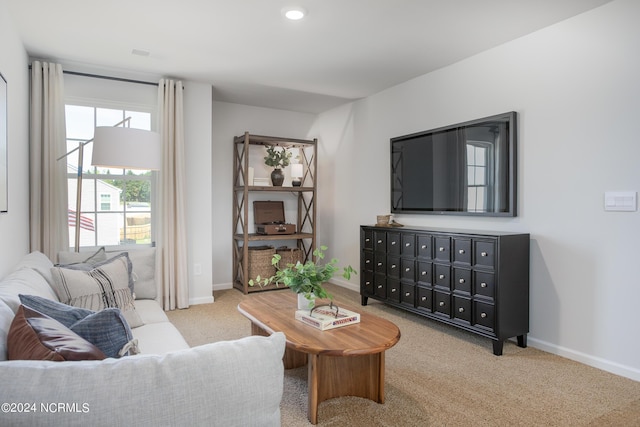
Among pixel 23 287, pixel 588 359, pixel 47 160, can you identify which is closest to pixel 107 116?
pixel 47 160

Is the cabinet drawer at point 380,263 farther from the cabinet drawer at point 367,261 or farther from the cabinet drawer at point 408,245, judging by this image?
the cabinet drawer at point 408,245

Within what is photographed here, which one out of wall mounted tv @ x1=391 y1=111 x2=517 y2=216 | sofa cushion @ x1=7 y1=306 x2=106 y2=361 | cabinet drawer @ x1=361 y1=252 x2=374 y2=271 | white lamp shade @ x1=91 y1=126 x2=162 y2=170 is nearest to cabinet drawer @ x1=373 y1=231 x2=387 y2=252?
cabinet drawer @ x1=361 y1=252 x2=374 y2=271

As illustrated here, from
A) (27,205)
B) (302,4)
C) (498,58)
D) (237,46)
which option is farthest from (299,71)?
(27,205)

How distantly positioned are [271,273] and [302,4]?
348 centimetres

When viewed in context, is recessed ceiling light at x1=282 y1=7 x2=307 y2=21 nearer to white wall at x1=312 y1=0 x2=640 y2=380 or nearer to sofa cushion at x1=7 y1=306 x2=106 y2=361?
white wall at x1=312 y1=0 x2=640 y2=380

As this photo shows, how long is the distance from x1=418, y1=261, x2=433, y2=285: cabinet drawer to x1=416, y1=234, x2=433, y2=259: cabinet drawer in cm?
7

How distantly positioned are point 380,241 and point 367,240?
235mm

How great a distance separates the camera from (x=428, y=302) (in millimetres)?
3588

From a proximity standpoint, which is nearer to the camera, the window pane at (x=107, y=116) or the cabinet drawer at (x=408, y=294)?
the cabinet drawer at (x=408, y=294)

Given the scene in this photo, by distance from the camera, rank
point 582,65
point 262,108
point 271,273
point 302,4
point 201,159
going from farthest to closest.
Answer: point 262,108, point 271,273, point 201,159, point 582,65, point 302,4

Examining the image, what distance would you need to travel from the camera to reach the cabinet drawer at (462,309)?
3.21 meters

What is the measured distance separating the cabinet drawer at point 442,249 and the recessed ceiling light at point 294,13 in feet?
6.82

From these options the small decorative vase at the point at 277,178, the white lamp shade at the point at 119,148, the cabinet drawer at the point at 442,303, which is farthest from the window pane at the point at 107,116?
the cabinet drawer at the point at 442,303

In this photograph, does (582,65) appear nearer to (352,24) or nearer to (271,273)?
(352,24)
